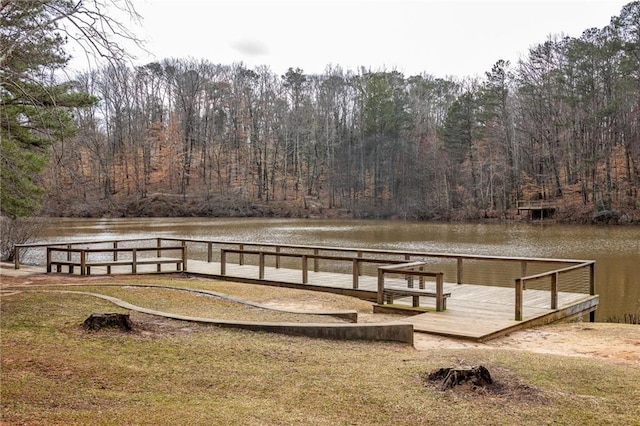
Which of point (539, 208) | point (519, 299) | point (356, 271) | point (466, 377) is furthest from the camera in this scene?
point (539, 208)

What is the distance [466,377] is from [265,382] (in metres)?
1.78

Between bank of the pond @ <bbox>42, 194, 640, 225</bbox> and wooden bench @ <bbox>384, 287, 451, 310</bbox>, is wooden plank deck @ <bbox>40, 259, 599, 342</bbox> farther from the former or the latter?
bank of the pond @ <bbox>42, 194, 640, 225</bbox>

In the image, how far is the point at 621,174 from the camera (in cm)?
4744

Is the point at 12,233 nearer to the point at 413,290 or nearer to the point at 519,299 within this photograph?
the point at 413,290

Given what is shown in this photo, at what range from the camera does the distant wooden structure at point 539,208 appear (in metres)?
49.1

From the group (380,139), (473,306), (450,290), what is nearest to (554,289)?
(473,306)

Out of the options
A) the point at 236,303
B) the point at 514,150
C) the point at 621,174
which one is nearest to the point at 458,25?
the point at 236,303

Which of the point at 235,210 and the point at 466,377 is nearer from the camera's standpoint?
the point at 466,377

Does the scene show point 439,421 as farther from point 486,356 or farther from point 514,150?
point 514,150

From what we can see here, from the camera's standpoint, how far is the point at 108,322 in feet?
21.5

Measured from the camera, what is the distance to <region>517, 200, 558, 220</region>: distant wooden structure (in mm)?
49094

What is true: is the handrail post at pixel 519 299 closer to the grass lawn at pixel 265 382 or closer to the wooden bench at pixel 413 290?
the wooden bench at pixel 413 290

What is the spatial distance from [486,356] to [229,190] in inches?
2452

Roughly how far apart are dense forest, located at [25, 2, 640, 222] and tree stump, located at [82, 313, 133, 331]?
42.9 m
